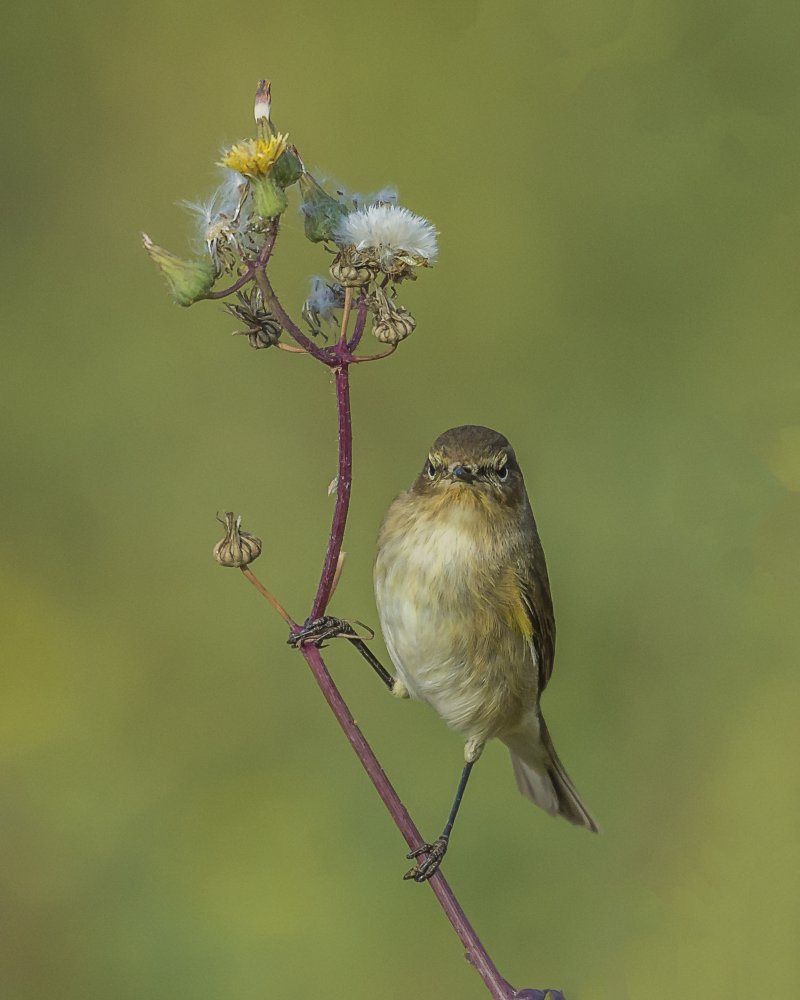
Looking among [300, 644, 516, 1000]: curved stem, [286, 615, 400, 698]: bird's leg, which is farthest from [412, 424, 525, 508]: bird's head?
[300, 644, 516, 1000]: curved stem

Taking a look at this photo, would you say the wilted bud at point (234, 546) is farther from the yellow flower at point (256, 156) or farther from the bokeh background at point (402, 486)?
the bokeh background at point (402, 486)

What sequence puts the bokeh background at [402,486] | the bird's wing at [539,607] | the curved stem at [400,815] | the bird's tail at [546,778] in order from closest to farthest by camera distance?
the curved stem at [400,815] → the bird's wing at [539,607] → the bird's tail at [546,778] → the bokeh background at [402,486]

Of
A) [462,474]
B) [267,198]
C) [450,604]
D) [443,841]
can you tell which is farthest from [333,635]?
[267,198]

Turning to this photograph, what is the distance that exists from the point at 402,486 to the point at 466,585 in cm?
191

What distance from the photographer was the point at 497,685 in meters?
3.89

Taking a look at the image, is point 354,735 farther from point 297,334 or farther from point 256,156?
point 256,156

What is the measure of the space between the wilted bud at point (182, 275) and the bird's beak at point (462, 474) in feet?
3.99

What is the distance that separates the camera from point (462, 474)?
3.53 metres

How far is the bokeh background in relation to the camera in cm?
485

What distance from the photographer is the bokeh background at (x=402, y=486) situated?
15.9 ft

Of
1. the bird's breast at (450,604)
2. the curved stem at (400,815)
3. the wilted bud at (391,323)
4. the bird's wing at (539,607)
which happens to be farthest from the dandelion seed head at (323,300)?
the bird's wing at (539,607)

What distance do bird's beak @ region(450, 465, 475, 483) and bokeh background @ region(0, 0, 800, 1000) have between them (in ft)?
4.09

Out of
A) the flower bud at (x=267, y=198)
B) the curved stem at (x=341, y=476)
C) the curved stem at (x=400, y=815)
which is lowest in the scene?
the curved stem at (x=400, y=815)

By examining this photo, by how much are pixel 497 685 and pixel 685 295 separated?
302cm
